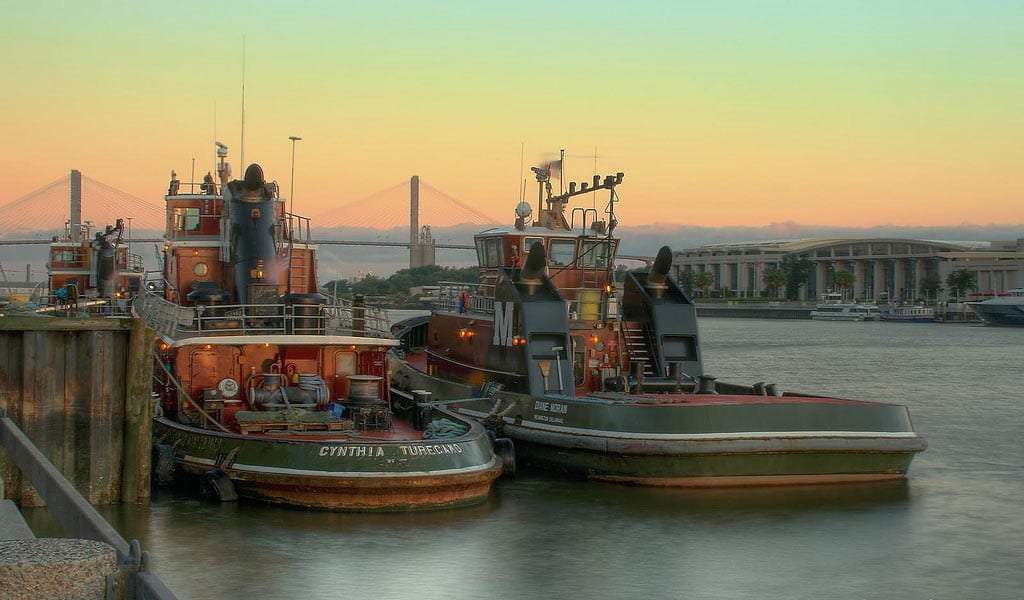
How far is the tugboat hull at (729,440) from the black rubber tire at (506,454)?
69cm

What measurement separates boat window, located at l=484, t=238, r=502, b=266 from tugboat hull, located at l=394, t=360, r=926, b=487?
558cm

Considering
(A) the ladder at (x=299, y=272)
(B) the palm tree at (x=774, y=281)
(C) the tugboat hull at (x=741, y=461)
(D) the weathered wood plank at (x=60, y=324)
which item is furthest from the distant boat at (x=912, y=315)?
(D) the weathered wood plank at (x=60, y=324)

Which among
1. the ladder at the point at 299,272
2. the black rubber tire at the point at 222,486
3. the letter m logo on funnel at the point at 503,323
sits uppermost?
the ladder at the point at 299,272

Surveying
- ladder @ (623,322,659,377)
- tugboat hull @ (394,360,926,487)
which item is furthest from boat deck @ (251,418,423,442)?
ladder @ (623,322,659,377)

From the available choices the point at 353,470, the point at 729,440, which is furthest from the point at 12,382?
the point at 729,440

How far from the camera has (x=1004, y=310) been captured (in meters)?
120

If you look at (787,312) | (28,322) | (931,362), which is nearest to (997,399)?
(931,362)

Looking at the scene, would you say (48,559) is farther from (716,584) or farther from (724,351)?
(724,351)

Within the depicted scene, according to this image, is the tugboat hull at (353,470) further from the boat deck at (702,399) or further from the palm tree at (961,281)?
the palm tree at (961,281)

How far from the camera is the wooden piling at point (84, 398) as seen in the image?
53.1ft

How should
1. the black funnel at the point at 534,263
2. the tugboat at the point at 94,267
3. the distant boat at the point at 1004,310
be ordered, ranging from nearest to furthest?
1. the black funnel at the point at 534,263
2. the tugboat at the point at 94,267
3. the distant boat at the point at 1004,310

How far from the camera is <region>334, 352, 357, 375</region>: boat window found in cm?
2089

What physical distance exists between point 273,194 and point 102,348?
24.8 ft

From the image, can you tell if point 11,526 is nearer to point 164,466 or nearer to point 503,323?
point 164,466
